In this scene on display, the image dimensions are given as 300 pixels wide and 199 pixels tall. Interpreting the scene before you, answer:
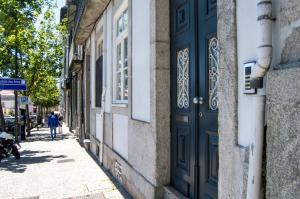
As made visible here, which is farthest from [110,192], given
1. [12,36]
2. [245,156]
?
[12,36]

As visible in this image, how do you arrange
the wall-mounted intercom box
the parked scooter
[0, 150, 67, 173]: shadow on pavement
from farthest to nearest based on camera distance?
the parked scooter
[0, 150, 67, 173]: shadow on pavement
the wall-mounted intercom box

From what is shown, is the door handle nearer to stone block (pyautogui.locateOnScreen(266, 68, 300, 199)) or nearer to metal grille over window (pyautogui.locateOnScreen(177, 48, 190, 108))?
metal grille over window (pyautogui.locateOnScreen(177, 48, 190, 108))

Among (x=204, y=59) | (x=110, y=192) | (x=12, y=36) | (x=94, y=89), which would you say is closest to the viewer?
(x=204, y=59)

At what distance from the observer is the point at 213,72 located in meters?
3.61

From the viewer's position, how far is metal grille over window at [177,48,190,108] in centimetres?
430

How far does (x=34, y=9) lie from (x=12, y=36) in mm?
1766

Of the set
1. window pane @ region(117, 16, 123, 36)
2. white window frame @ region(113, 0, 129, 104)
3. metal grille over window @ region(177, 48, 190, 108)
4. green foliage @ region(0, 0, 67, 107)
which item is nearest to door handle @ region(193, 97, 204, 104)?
metal grille over window @ region(177, 48, 190, 108)

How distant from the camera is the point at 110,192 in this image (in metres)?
6.58

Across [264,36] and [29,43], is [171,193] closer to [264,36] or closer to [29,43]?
[264,36]

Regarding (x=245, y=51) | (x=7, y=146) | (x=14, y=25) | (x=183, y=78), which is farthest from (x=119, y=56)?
(x=14, y=25)

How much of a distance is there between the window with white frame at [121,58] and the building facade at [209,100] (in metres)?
0.03

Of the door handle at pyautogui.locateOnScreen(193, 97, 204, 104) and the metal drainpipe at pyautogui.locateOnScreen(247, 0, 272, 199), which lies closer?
the metal drainpipe at pyautogui.locateOnScreen(247, 0, 272, 199)

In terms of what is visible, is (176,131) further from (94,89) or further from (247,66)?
(94,89)

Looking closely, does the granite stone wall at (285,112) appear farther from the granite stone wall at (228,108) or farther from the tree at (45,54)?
the tree at (45,54)
